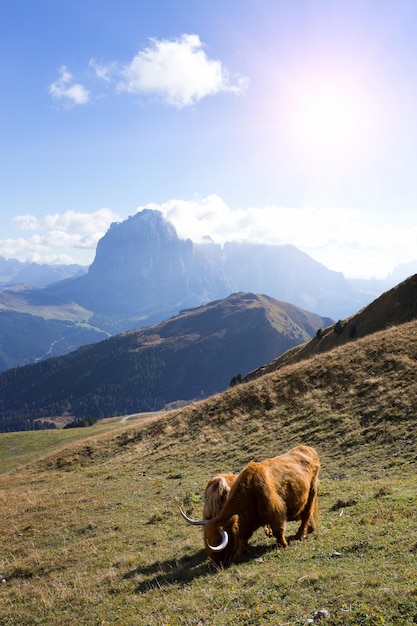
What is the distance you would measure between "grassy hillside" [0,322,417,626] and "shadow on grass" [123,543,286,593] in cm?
6

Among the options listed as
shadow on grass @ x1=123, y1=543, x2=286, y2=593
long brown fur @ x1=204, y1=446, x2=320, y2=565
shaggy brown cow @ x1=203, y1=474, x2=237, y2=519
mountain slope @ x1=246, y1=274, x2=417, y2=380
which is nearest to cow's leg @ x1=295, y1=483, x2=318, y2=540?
long brown fur @ x1=204, y1=446, x2=320, y2=565

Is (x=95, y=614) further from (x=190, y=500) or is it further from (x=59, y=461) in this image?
(x=59, y=461)

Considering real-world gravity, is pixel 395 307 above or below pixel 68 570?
above

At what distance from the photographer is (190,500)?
58.1 ft

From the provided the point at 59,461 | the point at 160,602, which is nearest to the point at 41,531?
the point at 160,602

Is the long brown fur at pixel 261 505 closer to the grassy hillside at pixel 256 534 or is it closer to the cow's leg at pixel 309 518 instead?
the cow's leg at pixel 309 518

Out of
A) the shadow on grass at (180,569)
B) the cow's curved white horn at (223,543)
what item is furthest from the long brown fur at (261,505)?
the shadow on grass at (180,569)

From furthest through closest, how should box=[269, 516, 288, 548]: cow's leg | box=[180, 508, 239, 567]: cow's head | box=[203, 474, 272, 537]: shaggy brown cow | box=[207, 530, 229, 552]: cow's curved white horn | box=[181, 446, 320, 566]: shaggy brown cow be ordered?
1. box=[203, 474, 272, 537]: shaggy brown cow
2. box=[269, 516, 288, 548]: cow's leg
3. box=[181, 446, 320, 566]: shaggy brown cow
4. box=[180, 508, 239, 567]: cow's head
5. box=[207, 530, 229, 552]: cow's curved white horn

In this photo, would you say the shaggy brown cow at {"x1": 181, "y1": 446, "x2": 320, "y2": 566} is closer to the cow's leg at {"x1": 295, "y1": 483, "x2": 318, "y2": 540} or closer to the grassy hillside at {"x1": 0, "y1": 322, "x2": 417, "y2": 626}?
the cow's leg at {"x1": 295, "y1": 483, "x2": 318, "y2": 540}

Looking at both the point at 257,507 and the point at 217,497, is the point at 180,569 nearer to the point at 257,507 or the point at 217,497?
the point at 217,497

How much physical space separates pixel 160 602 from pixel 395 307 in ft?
158

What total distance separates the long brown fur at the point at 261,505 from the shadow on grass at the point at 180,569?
33 cm

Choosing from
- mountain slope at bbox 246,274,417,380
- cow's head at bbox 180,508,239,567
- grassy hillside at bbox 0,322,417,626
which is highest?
mountain slope at bbox 246,274,417,380

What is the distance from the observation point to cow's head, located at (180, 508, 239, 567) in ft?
30.9
